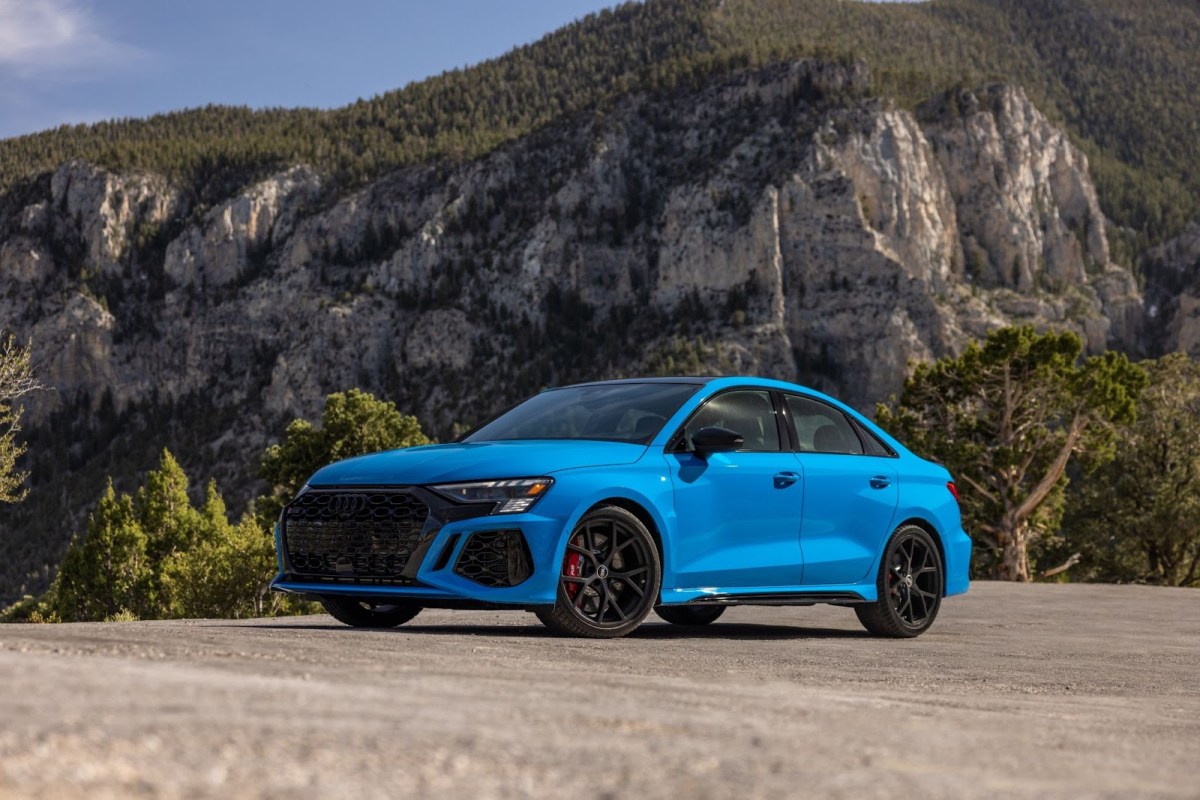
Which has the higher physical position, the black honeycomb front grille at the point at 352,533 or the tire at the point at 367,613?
the black honeycomb front grille at the point at 352,533

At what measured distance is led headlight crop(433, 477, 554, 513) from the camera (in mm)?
7594

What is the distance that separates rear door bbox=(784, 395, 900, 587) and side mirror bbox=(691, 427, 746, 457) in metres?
0.93

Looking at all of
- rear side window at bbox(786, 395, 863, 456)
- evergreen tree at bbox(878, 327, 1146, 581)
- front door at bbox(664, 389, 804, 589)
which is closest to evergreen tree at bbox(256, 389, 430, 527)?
evergreen tree at bbox(878, 327, 1146, 581)

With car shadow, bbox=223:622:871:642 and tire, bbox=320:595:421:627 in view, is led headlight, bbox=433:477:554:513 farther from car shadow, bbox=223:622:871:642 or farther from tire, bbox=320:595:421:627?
tire, bbox=320:595:421:627

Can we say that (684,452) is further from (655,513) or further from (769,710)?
(769,710)

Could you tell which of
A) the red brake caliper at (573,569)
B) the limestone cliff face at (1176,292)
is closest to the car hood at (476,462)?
the red brake caliper at (573,569)

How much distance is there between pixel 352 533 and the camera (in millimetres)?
7996

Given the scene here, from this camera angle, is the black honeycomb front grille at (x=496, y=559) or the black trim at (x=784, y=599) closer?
the black honeycomb front grille at (x=496, y=559)

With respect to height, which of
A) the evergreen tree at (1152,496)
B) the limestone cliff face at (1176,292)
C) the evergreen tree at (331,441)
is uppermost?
the limestone cliff face at (1176,292)

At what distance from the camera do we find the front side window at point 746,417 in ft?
29.2

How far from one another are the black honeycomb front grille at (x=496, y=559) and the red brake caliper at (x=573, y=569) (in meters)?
0.26

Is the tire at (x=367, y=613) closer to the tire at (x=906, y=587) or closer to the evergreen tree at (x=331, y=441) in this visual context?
the tire at (x=906, y=587)

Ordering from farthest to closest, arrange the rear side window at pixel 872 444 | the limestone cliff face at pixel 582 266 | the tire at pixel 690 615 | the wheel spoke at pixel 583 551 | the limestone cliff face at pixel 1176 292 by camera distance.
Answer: the limestone cliff face at pixel 1176 292 → the limestone cliff face at pixel 582 266 → the tire at pixel 690 615 → the rear side window at pixel 872 444 → the wheel spoke at pixel 583 551

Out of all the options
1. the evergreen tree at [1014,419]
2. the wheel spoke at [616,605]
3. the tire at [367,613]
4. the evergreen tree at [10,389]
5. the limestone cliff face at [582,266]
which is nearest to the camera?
the wheel spoke at [616,605]
